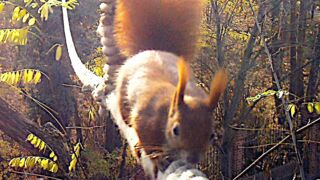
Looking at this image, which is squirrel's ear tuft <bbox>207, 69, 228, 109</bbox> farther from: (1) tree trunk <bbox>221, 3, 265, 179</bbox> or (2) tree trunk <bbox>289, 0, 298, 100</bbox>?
(2) tree trunk <bbox>289, 0, 298, 100</bbox>

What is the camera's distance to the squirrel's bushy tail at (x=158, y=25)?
0.92 meters

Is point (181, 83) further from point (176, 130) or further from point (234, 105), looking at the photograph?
point (234, 105)

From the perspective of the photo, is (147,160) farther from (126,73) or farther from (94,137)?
(94,137)

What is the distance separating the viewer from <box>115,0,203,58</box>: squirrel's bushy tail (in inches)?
36.3

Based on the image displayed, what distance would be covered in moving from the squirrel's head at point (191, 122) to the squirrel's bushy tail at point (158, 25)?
262 millimetres

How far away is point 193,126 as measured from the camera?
644mm

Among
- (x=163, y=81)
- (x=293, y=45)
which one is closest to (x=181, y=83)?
(x=163, y=81)

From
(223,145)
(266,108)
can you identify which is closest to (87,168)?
(223,145)

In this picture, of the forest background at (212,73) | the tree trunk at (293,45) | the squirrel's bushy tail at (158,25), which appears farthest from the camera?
the tree trunk at (293,45)

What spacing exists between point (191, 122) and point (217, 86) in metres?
0.06

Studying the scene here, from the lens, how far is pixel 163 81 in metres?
0.80

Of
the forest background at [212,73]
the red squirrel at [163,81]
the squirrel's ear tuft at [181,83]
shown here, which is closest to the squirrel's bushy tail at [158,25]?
the red squirrel at [163,81]

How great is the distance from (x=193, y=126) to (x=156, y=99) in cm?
13

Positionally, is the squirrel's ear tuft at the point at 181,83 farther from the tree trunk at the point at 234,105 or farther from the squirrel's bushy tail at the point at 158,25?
the tree trunk at the point at 234,105
